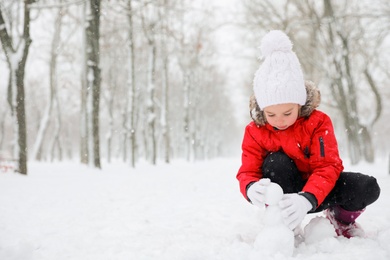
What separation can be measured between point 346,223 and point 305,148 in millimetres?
563

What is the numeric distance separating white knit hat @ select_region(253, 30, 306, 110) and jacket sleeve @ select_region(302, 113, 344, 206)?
0.70 feet

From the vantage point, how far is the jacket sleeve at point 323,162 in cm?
173

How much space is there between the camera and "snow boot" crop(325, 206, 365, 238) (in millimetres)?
1909

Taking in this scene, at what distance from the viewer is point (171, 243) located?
78.9 inches

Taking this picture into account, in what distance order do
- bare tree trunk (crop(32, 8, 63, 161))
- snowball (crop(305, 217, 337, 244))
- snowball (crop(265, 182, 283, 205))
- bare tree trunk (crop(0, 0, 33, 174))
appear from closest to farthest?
1. snowball (crop(265, 182, 283, 205))
2. snowball (crop(305, 217, 337, 244))
3. bare tree trunk (crop(0, 0, 33, 174))
4. bare tree trunk (crop(32, 8, 63, 161))

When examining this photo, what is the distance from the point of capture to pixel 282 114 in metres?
1.87

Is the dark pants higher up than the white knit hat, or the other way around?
the white knit hat

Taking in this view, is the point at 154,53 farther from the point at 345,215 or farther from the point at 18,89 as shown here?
the point at 345,215

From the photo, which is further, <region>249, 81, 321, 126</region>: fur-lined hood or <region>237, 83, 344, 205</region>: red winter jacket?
<region>249, 81, 321, 126</region>: fur-lined hood

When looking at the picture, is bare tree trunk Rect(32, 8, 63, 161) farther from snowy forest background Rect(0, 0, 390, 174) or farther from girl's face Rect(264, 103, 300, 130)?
girl's face Rect(264, 103, 300, 130)

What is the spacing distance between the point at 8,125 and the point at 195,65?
108ft

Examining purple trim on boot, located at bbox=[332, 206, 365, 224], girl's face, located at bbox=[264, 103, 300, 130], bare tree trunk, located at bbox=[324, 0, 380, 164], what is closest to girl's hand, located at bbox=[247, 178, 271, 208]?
girl's face, located at bbox=[264, 103, 300, 130]

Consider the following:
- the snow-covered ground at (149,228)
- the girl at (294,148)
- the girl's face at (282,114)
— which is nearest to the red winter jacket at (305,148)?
the girl at (294,148)

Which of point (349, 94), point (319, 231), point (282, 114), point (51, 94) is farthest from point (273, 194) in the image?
point (51, 94)
